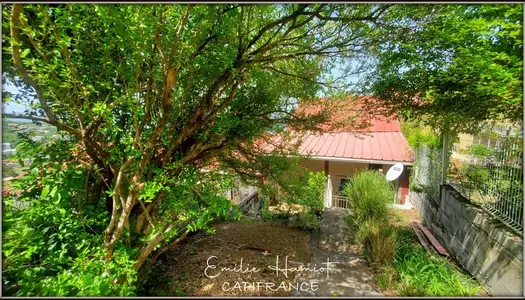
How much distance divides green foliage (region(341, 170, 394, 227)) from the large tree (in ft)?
9.34

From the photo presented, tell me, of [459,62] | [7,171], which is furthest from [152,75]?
[459,62]

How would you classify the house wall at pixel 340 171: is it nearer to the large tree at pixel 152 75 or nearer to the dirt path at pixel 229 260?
the dirt path at pixel 229 260

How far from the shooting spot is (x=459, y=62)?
2182mm

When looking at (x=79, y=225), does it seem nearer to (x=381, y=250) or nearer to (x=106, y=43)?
(x=106, y=43)

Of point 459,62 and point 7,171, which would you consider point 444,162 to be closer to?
point 459,62

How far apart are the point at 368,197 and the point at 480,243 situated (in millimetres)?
1843

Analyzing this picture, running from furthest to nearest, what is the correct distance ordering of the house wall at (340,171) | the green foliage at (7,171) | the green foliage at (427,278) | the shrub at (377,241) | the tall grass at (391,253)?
the house wall at (340,171)
the shrub at (377,241)
the tall grass at (391,253)
the green foliage at (427,278)
the green foliage at (7,171)

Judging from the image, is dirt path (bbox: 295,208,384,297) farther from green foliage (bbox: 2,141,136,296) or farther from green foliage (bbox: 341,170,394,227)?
green foliage (bbox: 2,141,136,296)

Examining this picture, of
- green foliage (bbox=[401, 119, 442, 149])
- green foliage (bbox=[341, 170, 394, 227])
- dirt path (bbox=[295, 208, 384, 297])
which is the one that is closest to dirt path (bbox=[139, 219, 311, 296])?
dirt path (bbox=[295, 208, 384, 297])

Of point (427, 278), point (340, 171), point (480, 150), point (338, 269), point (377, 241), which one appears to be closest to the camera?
point (427, 278)

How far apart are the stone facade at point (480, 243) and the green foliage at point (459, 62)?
134 cm

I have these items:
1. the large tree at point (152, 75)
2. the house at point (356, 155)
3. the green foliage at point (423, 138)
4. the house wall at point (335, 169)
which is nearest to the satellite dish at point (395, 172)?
the house at point (356, 155)

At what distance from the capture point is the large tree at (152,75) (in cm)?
145

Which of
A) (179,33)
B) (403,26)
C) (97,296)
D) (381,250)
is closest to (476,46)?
(403,26)
